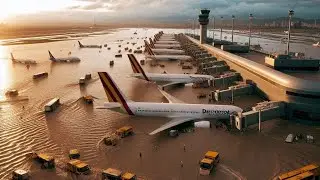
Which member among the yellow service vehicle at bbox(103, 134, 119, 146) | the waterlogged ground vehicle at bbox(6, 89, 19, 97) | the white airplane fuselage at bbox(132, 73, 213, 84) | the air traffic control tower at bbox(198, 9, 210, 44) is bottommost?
the yellow service vehicle at bbox(103, 134, 119, 146)

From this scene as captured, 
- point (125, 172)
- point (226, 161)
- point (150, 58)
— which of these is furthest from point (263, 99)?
point (150, 58)

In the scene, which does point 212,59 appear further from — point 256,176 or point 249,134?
point 256,176

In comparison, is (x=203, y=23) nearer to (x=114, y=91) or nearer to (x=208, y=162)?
(x=114, y=91)

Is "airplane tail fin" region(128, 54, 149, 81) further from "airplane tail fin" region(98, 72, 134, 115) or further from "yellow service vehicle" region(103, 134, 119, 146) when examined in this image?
"yellow service vehicle" region(103, 134, 119, 146)

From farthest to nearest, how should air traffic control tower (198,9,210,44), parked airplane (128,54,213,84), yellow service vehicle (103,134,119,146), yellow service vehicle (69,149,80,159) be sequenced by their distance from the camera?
air traffic control tower (198,9,210,44)
parked airplane (128,54,213,84)
yellow service vehicle (103,134,119,146)
yellow service vehicle (69,149,80,159)

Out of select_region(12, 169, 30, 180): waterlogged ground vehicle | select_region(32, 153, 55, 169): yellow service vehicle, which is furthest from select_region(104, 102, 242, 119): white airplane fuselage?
select_region(12, 169, 30, 180): waterlogged ground vehicle

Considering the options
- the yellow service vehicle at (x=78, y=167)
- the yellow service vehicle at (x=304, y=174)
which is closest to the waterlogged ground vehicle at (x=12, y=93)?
the yellow service vehicle at (x=78, y=167)

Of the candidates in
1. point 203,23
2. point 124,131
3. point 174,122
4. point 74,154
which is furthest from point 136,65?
point 203,23
